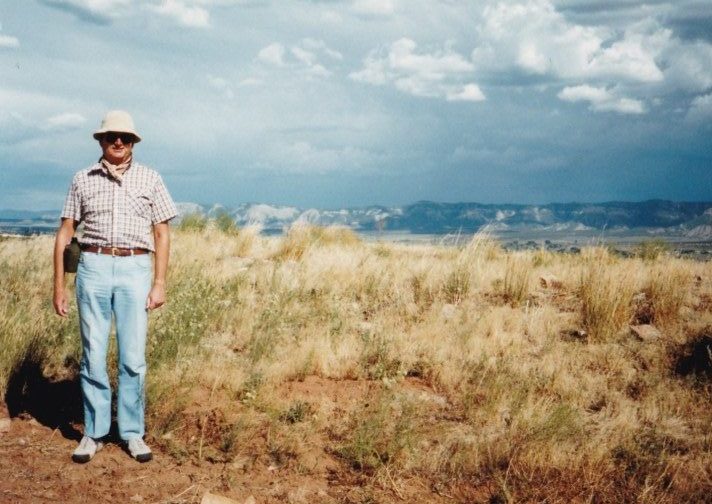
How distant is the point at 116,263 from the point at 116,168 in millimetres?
629

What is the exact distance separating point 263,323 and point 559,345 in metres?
3.25

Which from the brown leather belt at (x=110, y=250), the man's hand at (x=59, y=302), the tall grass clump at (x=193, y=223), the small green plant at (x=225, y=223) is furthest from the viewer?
the small green plant at (x=225, y=223)

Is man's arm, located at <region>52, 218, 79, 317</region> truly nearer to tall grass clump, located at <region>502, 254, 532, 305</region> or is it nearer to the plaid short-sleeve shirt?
the plaid short-sleeve shirt

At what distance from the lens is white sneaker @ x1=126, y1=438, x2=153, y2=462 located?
13.2 feet

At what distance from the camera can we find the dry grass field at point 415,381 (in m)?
3.97

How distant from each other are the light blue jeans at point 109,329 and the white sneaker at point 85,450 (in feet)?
0.16

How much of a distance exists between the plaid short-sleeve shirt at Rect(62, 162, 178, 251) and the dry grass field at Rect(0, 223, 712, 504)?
1.42 m

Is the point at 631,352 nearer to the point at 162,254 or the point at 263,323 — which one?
the point at 263,323

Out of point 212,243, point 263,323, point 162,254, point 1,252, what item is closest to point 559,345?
point 263,323

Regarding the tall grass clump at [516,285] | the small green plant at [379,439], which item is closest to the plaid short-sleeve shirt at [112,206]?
the small green plant at [379,439]

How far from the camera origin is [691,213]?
547 ft

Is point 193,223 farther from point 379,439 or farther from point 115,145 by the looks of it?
point 379,439

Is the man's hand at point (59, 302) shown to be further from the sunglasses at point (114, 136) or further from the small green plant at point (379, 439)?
the small green plant at point (379, 439)

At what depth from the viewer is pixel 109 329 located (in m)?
4.02
